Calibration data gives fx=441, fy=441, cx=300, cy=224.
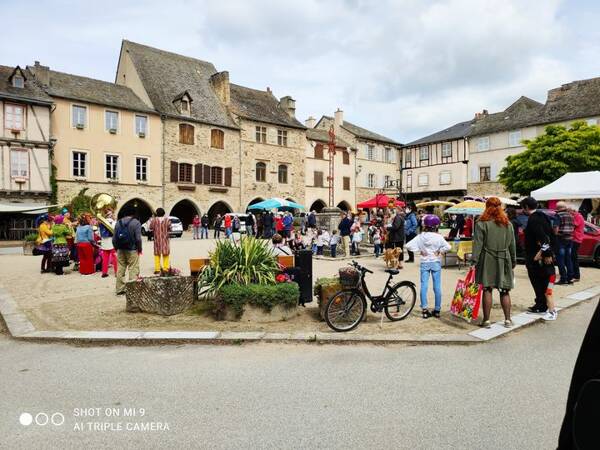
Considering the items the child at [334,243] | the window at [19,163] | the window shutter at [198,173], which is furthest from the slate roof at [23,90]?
the child at [334,243]

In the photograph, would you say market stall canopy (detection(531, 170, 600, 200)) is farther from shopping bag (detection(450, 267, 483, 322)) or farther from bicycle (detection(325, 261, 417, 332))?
bicycle (detection(325, 261, 417, 332))

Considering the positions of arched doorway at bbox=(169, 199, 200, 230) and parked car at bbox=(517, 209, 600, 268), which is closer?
parked car at bbox=(517, 209, 600, 268)

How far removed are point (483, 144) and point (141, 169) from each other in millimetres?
30368

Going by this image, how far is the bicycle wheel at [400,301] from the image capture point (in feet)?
21.6

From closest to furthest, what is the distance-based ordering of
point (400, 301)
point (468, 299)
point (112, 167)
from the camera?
point (468, 299), point (400, 301), point (112, 167)

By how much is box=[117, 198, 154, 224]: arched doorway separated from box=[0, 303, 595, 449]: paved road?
27.4 metres

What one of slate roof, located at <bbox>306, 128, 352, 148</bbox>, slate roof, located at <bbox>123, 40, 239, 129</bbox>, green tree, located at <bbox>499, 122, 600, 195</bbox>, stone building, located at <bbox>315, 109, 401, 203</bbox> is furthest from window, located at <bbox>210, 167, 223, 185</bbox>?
green tree, located at <bbox>499, 122, 600, 195</bbox>

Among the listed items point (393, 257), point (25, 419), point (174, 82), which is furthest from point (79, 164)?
point (25, 419)

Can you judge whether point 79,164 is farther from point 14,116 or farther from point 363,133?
point 363,133

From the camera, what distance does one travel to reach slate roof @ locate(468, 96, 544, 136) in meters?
38.3

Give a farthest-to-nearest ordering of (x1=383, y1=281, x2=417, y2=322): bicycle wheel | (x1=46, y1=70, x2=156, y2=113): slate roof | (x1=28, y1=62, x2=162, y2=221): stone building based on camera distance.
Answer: (x1=46, y1=70, x2=156, y2=113): slate roof, (x1=28, y1=62, x2=162, y2=221): stone building, (x1=383, y1=281, x2=417, y2=322): bicycle wheel

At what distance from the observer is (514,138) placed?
3888 centimetres

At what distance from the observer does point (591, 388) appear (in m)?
1.03

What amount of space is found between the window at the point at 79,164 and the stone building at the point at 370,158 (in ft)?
81.7
